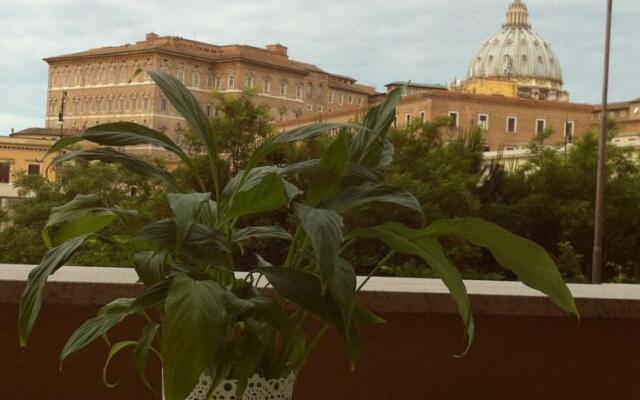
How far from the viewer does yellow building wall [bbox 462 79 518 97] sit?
210 feet

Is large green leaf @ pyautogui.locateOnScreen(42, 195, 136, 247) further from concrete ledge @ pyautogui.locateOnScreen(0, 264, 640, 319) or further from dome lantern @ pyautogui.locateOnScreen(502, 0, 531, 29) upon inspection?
dome lantern @ pyautogui.locateOnScreen(502, 0, 531, 29)

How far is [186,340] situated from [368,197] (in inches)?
9.4

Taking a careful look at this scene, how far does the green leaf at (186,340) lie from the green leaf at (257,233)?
145 millimetres

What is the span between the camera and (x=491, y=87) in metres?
64.5

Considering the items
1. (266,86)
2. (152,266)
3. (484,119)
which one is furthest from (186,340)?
(266,86)

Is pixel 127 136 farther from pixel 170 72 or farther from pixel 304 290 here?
pixel 170 72

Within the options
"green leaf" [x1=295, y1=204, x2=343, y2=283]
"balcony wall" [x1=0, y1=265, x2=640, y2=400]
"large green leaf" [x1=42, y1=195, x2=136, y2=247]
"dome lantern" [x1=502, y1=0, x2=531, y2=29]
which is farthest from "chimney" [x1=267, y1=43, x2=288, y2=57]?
"green leaf" [x1=295, y1=204, x2=343, y2=283]

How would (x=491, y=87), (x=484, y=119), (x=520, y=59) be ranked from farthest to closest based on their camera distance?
(x=520, y=59), (x=491, y=87), (x=484, y=119)

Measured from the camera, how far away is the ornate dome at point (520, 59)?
8350 cm

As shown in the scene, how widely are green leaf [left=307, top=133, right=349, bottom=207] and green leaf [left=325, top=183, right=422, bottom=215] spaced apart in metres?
0.01

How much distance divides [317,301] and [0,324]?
0.75 m

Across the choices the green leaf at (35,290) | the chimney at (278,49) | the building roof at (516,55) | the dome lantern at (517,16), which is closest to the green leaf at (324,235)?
the green leaf at (35,290)

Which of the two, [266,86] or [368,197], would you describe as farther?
[266,86]

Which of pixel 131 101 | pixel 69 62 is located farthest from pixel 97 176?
pixel 69 62
